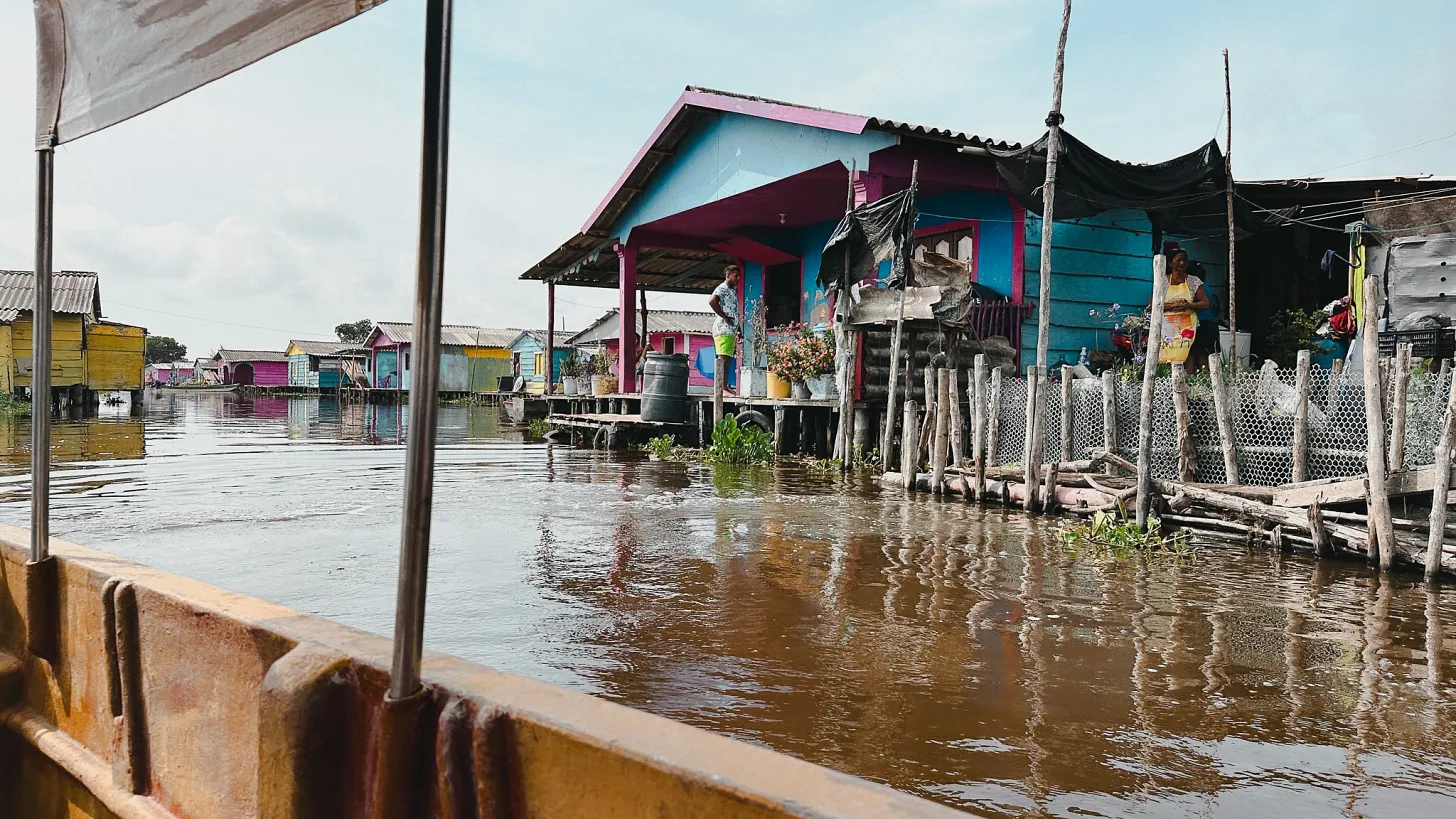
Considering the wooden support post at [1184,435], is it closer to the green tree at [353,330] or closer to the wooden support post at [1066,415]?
the wooden support post at [1066,415]

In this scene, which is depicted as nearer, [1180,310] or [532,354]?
[1180,310]

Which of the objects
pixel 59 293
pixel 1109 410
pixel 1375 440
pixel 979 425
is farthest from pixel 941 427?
pixel 59 293

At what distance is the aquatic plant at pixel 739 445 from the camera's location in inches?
487

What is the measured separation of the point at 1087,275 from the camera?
1188cm

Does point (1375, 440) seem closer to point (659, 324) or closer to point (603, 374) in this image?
point (603, 374)

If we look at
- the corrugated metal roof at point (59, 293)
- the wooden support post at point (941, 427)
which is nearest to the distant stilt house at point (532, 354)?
the corrugated metal roof at point (59, 293)

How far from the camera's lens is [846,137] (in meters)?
11.2

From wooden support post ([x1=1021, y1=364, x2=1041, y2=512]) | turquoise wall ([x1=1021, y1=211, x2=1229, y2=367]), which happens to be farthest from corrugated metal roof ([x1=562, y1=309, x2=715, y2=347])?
wooden support post ([x1=1021, y1=364, x2=1041, y2=512])

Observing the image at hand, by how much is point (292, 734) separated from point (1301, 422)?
250 inches

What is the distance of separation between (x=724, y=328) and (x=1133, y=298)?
5866mm

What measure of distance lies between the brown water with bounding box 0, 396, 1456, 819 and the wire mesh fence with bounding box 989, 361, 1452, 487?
876 millimetres

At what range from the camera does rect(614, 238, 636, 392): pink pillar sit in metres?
16.9

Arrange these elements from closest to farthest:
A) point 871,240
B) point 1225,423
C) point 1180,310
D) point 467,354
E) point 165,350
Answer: point 1225,423
point 1180,310
point 871,240
point 467,354
point 165,350

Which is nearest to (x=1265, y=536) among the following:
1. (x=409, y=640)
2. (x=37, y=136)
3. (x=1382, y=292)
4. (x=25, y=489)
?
(x=1382, y=292)
